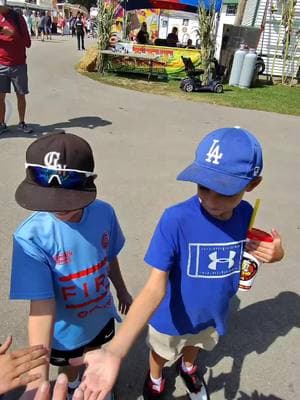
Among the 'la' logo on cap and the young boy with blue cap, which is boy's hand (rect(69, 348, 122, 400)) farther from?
the 'la' logo on cap

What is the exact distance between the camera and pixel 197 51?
41.2 feet

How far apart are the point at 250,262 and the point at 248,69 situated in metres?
11.5

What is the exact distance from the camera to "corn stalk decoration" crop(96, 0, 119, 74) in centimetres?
1216

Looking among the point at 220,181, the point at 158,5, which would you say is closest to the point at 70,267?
the point at 220,181

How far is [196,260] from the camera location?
1.71m

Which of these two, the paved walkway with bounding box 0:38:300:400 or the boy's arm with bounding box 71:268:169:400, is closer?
the boy's arm with bounding box 71:268:169:400

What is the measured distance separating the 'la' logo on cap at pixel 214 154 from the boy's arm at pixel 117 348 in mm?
502

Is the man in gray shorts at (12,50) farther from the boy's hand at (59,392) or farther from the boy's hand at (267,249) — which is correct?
the boy's hand at (59,392)

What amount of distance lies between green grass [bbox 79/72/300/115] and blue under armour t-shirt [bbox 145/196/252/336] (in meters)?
8.60

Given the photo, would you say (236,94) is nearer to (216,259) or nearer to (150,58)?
(150,58)

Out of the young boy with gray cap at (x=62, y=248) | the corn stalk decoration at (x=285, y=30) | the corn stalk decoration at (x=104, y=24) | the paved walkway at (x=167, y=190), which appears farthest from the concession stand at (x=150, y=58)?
the young boy with gray cap at (x=62, y=248)

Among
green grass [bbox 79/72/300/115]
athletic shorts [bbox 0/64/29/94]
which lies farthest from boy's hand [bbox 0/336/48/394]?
green grass [bbox 79/72/300/115]

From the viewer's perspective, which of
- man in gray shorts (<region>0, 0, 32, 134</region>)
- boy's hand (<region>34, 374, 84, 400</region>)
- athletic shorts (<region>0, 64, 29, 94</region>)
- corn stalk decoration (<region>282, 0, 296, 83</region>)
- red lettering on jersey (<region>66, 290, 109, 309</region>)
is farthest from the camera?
corn stalk decoration (<region>282, 0, 296, 83</region>)

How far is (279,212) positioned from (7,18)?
184 inches
